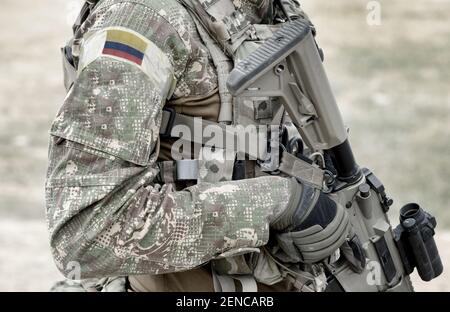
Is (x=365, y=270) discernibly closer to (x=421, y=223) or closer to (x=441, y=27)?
(x=421, y=223)

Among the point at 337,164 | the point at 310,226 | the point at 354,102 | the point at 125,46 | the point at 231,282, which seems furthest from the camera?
the point at 354,102

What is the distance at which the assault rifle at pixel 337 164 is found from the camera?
282 centimetres

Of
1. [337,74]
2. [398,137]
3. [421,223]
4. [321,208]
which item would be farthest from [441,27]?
[321,208]

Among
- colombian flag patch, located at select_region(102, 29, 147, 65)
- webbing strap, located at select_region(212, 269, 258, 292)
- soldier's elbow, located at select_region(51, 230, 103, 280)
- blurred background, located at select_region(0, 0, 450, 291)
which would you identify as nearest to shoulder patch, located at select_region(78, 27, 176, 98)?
colombian flag patch, located at select_region(102, 29, 147, 65)

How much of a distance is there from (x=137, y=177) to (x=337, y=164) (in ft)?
2.64

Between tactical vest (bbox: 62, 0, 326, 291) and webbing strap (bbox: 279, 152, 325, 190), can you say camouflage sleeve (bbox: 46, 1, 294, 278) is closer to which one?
tactical vest (bbox: 62, 0, 326, 291)

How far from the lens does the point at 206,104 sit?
9.52 feet

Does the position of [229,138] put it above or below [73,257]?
above

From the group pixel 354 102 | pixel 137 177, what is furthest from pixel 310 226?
pixel 354 102

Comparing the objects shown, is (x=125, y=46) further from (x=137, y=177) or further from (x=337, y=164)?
(x=337, y=164)

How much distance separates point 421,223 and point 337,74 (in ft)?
24.1

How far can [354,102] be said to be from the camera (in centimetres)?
1016

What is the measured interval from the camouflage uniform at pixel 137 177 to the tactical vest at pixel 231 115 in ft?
0.16

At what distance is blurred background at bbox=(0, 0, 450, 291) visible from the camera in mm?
7672
